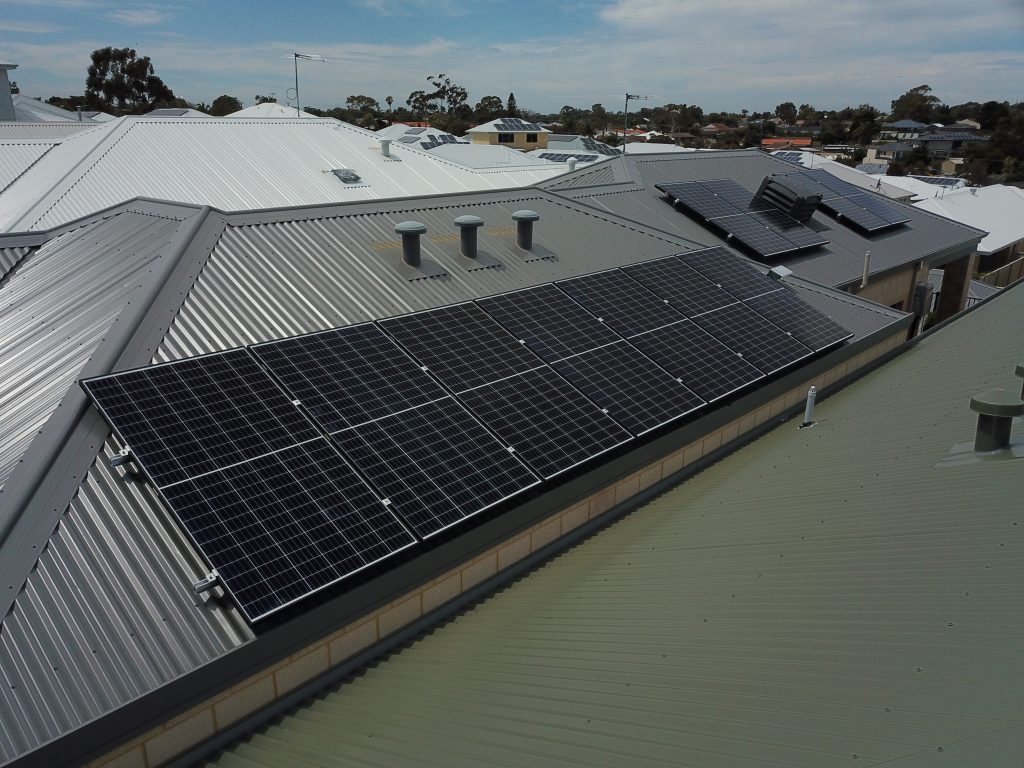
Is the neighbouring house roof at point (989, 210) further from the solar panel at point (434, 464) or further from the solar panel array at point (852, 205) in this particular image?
the solar panel at point (434, 464)

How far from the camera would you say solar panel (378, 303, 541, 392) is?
486 inches

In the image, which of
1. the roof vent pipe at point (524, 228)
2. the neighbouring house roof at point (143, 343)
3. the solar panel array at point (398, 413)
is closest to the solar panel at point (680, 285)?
the solar panel array at point (398, 413)

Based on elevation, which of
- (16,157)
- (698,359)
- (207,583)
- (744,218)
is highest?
(16,157)

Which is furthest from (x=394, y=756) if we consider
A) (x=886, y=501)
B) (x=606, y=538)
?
Answer: (x=886, y=501)

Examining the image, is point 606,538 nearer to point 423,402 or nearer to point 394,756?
point 423,402

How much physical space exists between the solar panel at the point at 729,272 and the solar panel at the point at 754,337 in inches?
48.0

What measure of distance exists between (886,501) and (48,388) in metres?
12.3

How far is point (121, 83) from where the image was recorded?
431ft

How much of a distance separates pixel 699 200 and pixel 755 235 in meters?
2.73

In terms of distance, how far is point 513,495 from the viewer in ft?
34.1

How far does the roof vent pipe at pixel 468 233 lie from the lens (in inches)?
663

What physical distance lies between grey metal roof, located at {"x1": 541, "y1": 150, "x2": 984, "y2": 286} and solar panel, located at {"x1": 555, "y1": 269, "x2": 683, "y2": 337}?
7990 mm

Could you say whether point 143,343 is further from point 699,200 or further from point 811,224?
point 811,224

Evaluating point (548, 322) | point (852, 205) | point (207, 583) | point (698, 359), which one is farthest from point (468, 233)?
point (852, 205)
